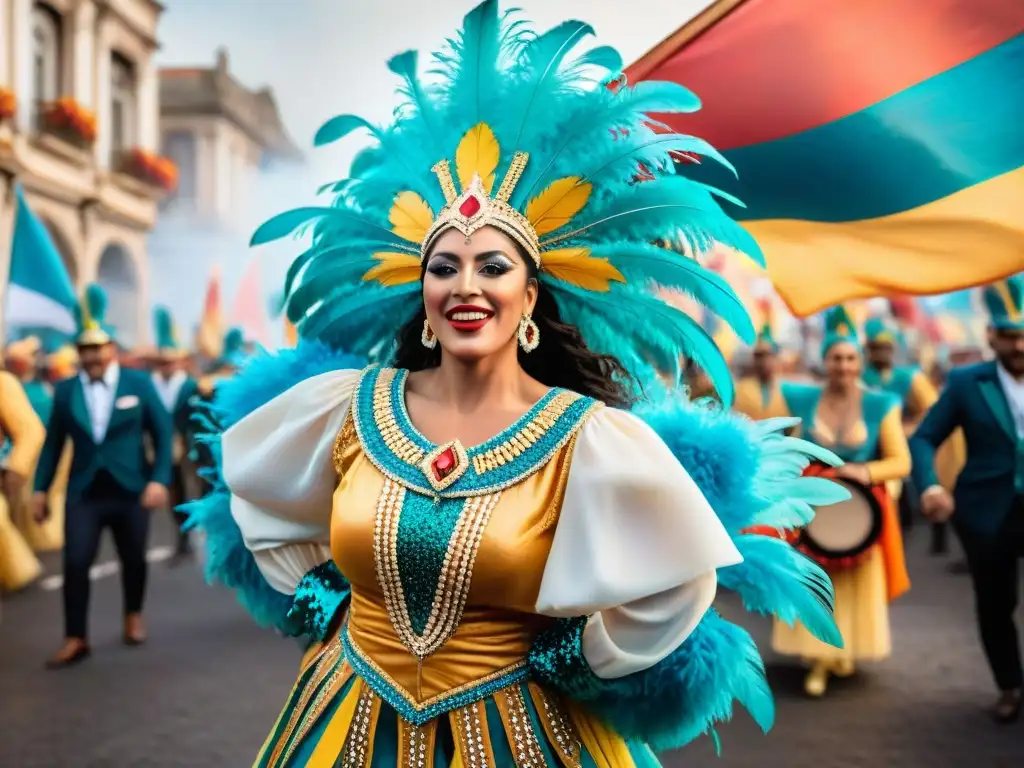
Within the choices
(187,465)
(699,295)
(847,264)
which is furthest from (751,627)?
(187,465)

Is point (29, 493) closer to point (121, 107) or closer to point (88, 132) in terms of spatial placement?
point (88, 132)

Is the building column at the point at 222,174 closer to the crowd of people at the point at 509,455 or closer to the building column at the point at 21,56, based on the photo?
the building column at the point at 21,56

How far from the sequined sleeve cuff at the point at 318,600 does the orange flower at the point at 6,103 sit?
11.4 metres

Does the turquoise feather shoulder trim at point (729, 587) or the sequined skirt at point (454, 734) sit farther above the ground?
the turquoise feather shoulder trim at point (729, 587)

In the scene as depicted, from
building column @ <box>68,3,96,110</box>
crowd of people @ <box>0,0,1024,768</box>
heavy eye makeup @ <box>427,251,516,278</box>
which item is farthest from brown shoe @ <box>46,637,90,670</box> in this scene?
building column @ <box>68,3,96,110</box>

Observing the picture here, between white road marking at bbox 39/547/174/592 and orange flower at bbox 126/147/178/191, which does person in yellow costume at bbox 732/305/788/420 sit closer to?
white road marking at bbox 39/547/174/592

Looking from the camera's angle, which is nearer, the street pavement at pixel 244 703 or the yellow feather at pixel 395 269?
the yellow feather at pixel 395 269

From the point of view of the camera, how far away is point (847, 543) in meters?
5.48

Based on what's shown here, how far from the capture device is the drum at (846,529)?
540 centimetres

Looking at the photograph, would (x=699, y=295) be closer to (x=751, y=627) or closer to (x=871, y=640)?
(x=871, y=640)

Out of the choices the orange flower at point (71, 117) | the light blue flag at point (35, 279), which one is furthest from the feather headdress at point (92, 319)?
the orange flower at point (71, 117)

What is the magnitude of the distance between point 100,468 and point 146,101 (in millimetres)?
16092

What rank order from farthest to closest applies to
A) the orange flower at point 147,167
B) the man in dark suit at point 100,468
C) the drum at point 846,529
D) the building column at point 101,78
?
the orange flower at point 147,167
the building column at point 101,78
the man in dark suit at point 100,468
the drum at point 846,529

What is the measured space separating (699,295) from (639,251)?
18 cm
